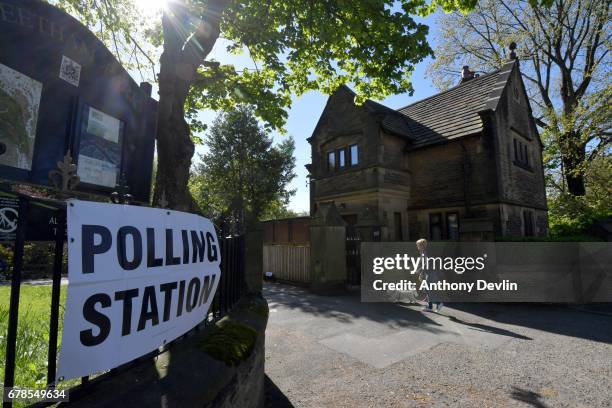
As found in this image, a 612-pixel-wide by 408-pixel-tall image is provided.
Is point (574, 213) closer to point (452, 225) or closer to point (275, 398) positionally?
point (452, 225)

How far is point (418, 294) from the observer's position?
379 inches

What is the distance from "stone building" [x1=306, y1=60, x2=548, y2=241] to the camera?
45.9ft

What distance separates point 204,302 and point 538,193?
20049 mm

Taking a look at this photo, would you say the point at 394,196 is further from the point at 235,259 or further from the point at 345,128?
the point at 235,259

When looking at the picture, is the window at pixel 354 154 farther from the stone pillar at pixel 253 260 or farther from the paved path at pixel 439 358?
the stone pillar at pixel 253 260

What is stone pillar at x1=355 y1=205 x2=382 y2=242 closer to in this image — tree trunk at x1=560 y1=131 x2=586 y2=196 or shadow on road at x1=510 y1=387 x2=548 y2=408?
shadow on road at x1=510 y1=387 x2=548 y2=408

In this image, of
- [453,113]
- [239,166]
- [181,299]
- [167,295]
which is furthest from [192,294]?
[239,166]

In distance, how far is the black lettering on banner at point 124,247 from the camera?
5.86ft

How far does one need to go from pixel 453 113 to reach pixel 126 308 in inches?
707

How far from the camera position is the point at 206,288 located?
8.90 ft

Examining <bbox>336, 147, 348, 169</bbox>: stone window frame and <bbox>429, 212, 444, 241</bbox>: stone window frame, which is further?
<bbox>336, 147, 348, 169</bbox>: stone window frame

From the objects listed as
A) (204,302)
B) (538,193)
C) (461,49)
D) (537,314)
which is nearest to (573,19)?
(461,49)

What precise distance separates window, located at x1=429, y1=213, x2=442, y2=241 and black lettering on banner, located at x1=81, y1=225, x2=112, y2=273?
1568cm

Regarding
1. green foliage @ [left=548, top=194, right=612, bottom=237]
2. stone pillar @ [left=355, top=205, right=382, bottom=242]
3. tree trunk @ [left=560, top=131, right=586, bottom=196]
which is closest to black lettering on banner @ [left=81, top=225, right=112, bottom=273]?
stone pillar @ [left=355, top=205, right=382, bottom=242]
